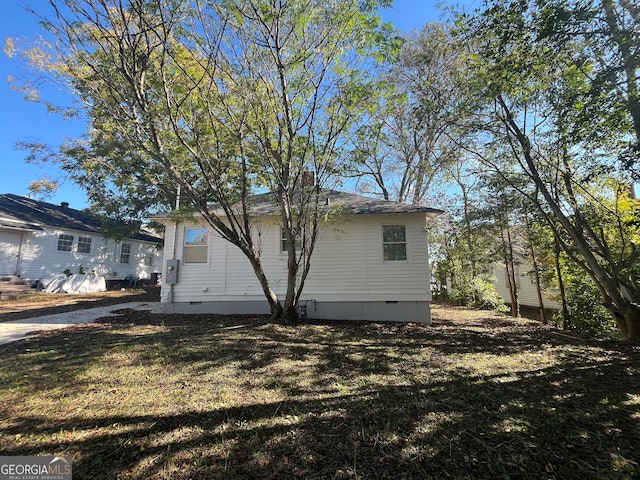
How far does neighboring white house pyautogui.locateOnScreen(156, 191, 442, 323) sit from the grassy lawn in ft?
10.3

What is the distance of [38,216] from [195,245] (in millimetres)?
12391

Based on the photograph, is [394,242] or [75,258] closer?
[394,242]

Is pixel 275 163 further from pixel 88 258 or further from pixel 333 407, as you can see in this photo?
pixel 88 258

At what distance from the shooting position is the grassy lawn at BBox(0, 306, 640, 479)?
2326 millimetres

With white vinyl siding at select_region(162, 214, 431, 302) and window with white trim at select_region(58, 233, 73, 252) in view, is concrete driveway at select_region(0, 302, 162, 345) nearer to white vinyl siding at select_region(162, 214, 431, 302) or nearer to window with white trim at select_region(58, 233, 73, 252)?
white vinyl siding at select_region(162, 214, 431, 302)

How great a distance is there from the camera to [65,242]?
1593cm

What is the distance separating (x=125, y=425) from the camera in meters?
2.79

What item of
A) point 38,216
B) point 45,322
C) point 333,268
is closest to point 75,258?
point 38,216

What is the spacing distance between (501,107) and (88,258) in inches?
799

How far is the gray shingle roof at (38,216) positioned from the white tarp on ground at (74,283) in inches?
98.8

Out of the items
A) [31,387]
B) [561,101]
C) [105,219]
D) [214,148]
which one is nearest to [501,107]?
[561,101]

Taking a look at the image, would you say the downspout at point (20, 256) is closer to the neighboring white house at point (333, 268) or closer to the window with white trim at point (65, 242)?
the window with white trim at point (65, 242)

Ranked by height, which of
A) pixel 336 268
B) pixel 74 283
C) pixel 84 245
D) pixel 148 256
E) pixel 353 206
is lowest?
pixel 74 283

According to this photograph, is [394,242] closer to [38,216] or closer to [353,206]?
[353,206]
